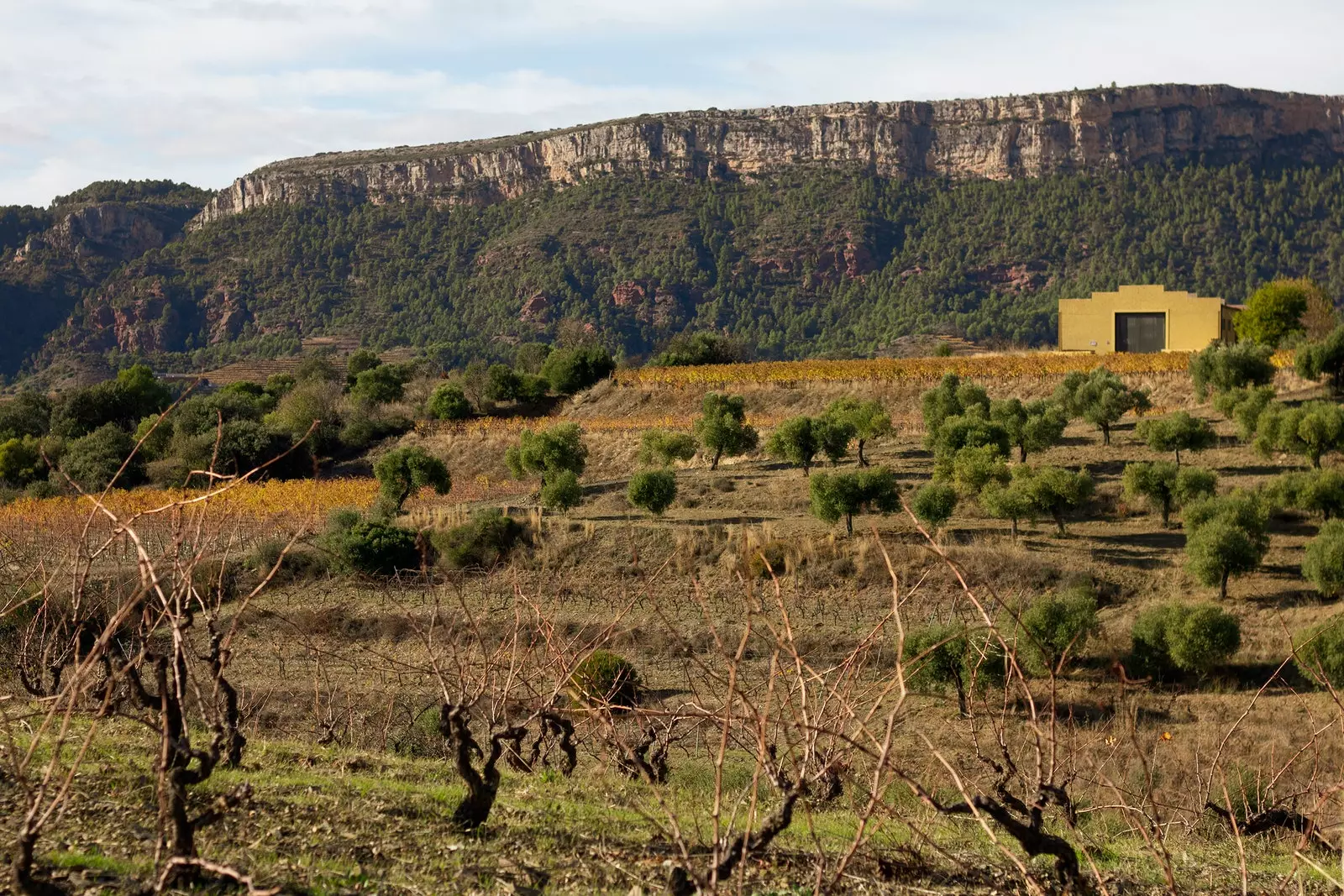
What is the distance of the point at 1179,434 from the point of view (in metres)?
27.2

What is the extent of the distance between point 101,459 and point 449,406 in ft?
40.0

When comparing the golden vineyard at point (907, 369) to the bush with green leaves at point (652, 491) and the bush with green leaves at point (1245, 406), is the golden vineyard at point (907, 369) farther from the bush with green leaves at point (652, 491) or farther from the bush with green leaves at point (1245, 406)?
the bush with green leaves at point (652, 491)

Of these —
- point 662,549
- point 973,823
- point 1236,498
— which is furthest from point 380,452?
point 973,823

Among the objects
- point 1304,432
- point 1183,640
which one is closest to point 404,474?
point 1183,640

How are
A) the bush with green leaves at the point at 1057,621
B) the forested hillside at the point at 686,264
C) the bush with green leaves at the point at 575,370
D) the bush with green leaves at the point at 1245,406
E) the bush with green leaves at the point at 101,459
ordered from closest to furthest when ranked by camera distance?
the bush with green leaves at the point at 1057,621, the bush with green leaves at the point at 1245,406, the bush with green leaves at the point at 101,459, the bush with green leaves at the point at 575,370, the forested hillside at the point at 686,264

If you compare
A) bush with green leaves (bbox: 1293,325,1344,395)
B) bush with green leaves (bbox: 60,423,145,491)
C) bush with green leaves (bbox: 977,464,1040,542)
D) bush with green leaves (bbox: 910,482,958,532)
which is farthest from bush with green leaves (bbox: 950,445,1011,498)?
bush with green leaves (bbox: 60,423,145,491)

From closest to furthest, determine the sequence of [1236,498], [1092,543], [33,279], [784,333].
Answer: [1236,498] → [1092,543] → [784,333] → [33,279]

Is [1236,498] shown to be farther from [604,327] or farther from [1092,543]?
[604,327]

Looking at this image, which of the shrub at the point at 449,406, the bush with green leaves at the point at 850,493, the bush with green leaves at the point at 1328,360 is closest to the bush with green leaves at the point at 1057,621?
the bush with green leaves at the point at 850,493

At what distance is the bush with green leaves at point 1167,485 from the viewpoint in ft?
80.3

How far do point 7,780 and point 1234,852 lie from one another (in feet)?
21.3

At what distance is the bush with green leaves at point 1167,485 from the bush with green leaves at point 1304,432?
7.72 ft

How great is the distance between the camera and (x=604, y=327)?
285ft

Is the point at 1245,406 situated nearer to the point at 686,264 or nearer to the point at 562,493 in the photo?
the point at 562,493
